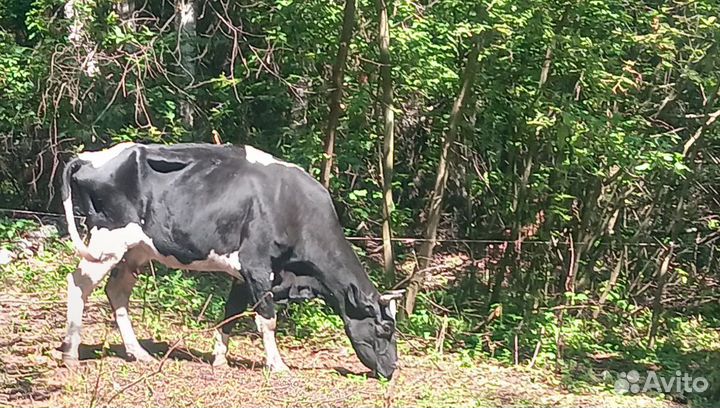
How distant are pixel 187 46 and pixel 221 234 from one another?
422 cm

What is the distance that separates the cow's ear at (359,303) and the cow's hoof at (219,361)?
3.30 feet

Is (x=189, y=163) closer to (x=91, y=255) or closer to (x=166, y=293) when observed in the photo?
(x=91, y=255)

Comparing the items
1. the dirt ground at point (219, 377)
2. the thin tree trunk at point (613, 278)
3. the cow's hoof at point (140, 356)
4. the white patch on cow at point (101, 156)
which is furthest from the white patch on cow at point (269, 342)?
the thin tree trunk at point (613, 278)

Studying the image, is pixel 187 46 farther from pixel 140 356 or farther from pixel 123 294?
pixel 140 356

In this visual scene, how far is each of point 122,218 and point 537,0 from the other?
3996mm

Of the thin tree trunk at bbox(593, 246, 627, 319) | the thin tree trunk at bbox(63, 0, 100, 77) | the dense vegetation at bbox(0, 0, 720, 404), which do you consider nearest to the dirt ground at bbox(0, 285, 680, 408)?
the dense vegetation at bbox(0, 0, 720, 404)

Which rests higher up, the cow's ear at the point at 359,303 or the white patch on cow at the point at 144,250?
the white patch on cow at the point at 144,250

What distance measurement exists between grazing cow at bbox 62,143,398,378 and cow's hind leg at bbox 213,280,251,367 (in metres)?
0.02

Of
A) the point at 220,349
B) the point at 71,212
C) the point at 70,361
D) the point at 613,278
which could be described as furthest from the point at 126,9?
the point at 613,278

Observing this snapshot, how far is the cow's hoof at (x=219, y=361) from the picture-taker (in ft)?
21.7

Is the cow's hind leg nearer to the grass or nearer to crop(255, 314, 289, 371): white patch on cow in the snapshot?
the grass

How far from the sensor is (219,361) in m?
6.64

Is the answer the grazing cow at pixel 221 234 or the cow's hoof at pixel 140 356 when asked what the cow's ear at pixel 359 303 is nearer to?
the grazing cow at pixel 221 234

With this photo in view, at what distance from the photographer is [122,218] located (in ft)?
20.8
